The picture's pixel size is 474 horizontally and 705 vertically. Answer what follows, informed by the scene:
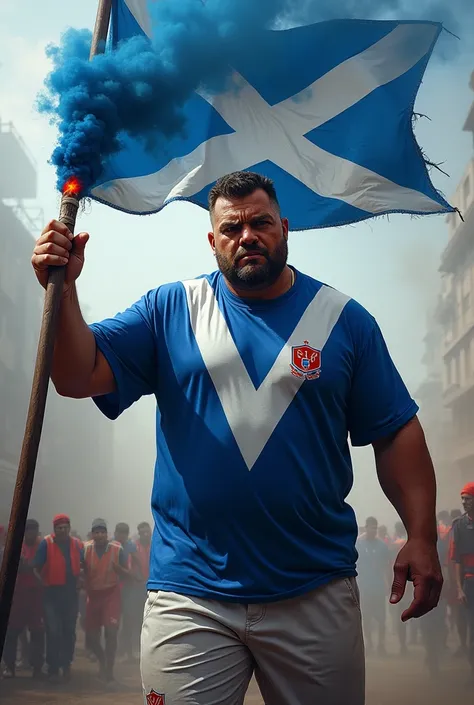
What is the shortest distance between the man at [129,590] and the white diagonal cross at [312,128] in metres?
6.24

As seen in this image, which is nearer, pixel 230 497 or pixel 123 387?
pixel 230 497

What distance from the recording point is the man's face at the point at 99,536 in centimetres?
865

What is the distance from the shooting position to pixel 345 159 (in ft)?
11.6

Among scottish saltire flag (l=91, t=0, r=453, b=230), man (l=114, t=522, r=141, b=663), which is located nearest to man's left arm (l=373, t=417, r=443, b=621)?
scottish saltire flag (l=91, t=0, r=453, b=230)

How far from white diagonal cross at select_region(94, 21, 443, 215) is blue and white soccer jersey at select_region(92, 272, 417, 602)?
3.70ft

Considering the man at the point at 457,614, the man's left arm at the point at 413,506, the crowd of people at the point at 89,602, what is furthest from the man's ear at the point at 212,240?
the man at the point at 457,614

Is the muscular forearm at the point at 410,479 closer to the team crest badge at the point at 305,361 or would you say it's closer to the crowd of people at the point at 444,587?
the team crest badge at the point at 305,361

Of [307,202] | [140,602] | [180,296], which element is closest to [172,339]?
[180,296]

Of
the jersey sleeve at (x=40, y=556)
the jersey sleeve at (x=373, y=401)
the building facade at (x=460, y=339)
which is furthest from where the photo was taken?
the building facade at (x=460, y=339)

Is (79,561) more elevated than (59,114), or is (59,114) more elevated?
(59,114)

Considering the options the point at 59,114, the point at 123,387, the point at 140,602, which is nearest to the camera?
the point at 123,387

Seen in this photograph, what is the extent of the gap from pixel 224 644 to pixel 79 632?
27.0ft

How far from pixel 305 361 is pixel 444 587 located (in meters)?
8.21

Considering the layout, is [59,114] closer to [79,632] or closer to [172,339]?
[172,339]
